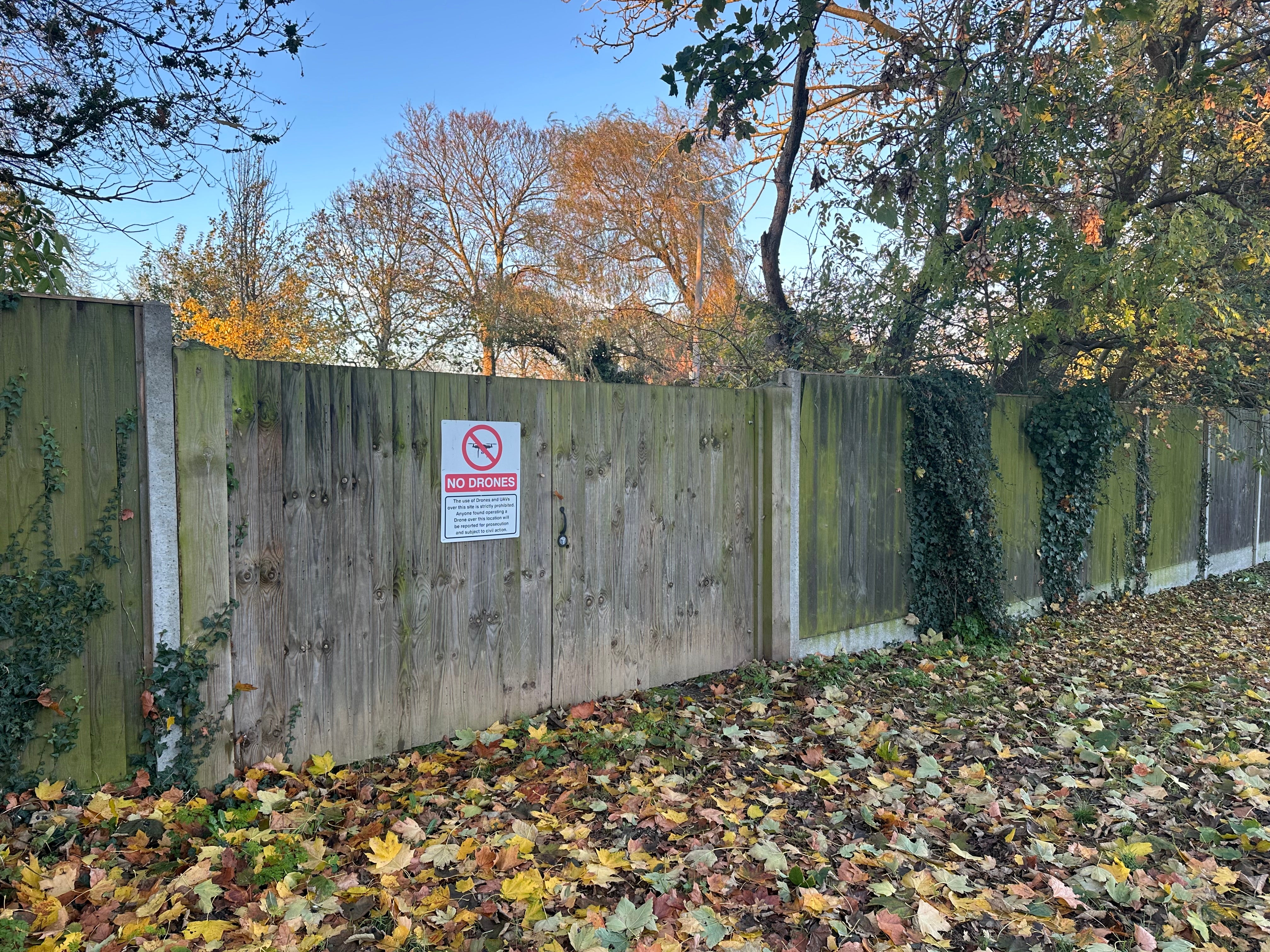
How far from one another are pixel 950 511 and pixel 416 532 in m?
4.55

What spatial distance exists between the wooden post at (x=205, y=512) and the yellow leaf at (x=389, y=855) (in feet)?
3.24

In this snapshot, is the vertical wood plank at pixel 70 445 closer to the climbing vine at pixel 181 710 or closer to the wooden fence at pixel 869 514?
the climbing vine at pixel 181 710

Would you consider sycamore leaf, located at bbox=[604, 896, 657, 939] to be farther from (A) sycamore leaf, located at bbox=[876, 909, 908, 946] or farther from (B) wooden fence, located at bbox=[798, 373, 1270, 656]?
(B) wooden fence, located at bbox=[798, 373, 1270, 656]

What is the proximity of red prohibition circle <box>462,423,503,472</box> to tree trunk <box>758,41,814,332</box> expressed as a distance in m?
4.93

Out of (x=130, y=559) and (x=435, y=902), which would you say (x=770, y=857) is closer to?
(x=435, y=902)

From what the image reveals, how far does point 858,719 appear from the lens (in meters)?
4.73

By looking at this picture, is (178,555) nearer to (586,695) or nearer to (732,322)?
(586,695)

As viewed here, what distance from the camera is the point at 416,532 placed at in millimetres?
4133

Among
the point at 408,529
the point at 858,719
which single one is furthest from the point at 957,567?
the point at 408,529

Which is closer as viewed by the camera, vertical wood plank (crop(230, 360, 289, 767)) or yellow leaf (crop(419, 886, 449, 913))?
yellow leaf (crop(419, 886, 449, 913))

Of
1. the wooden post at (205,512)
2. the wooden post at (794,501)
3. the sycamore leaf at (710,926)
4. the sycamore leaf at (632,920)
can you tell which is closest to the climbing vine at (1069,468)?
the wooden post at (794,501)

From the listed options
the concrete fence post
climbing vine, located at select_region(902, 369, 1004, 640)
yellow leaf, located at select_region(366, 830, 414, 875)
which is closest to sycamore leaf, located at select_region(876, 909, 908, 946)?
yellow leaf, located at select_region(366, 830, 414, 875)

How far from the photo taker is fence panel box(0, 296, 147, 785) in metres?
3.09

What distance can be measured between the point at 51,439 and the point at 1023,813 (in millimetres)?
4347
